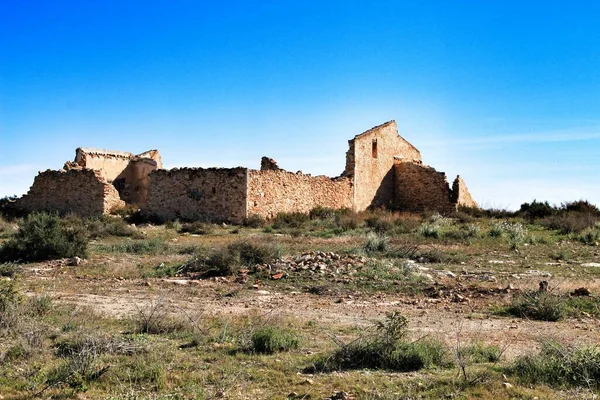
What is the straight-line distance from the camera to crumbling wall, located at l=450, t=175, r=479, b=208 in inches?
1167

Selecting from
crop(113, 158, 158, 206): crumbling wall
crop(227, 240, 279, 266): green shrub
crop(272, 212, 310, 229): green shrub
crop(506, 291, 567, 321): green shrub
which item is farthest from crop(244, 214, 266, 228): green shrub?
crop(506, 291, 567, 321): green shrub

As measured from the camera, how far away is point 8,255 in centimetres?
1327

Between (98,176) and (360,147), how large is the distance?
12439 mm

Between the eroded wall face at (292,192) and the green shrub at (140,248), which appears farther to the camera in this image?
the eroded wall face at (292,192)

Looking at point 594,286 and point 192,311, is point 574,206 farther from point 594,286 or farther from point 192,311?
point 192,311

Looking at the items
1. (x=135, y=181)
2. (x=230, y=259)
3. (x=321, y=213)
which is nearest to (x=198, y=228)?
(x=321, y=213)

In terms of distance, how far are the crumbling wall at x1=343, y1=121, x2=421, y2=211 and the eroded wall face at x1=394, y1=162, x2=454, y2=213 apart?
53cm

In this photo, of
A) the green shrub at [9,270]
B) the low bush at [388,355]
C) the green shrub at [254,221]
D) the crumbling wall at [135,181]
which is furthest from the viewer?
the crumbling wall at [135,181]

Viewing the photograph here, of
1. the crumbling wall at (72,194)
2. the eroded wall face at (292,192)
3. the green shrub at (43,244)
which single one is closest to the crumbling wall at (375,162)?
the eroded wall face at (292,192)

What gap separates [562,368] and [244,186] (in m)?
18.4

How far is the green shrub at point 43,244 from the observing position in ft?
42.8

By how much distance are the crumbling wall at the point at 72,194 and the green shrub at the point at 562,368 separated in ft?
71.6

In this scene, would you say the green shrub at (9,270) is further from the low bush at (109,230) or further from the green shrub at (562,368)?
the green shrub at (562,368)

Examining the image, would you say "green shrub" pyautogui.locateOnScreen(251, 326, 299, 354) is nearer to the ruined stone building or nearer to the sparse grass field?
the sparse grass field
